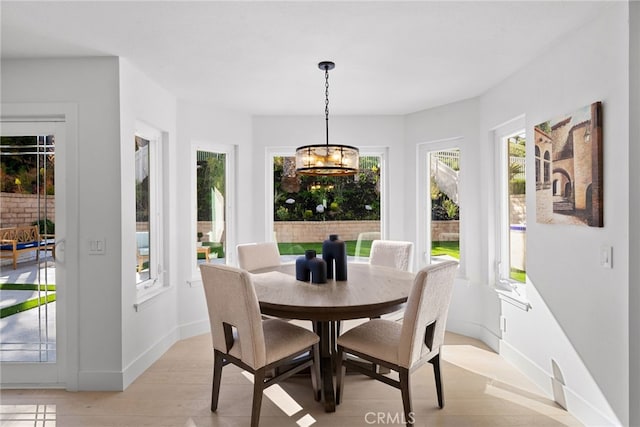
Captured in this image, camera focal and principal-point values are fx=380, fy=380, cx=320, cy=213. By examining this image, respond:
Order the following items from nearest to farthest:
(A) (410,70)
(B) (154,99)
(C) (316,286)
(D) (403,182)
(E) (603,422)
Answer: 1. (E) (603,422)
2. (C) (316,286)
3. (A) (410,70)
4. (B) (154,99)
5. (D) (403,182)

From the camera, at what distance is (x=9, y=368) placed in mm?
2779

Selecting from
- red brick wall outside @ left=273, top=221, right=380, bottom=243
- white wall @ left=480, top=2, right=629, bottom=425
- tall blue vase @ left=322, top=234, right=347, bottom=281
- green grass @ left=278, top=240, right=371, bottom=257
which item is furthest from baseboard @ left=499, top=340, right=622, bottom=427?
red brick wall outside @ left=273, top=221, right=380, bottom=243

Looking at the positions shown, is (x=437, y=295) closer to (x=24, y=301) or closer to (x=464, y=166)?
(x=464, y=166)

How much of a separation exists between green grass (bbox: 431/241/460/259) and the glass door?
352cm

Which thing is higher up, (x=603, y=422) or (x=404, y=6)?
(x=404, y=6)

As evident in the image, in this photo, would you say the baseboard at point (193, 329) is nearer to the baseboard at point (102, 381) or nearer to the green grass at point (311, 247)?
the baseboard at point (102, 381)

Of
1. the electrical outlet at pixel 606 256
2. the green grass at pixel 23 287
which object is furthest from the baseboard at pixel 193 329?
the electrical outlet at pixel 606 256

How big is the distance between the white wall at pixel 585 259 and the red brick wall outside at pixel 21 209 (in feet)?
11.7

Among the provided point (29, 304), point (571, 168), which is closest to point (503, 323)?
point (571, 168)

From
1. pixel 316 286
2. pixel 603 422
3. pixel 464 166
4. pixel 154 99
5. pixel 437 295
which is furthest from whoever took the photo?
pixel 464 166

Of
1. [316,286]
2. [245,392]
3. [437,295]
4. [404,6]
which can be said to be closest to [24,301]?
[245,392]

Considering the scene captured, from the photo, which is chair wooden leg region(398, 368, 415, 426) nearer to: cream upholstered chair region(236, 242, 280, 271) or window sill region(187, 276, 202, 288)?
cream upholstered chair region(236, 242, 280, 271)

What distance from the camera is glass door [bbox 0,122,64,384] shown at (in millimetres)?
2768

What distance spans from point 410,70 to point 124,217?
2466mm
